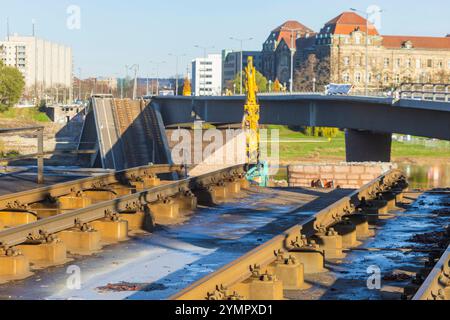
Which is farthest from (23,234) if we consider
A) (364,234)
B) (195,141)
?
(195,141)

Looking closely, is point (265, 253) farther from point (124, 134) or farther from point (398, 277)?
point (124, 134)

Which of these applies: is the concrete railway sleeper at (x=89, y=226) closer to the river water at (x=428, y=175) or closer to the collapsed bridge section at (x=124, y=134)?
the collapsed bridge section at (x=124, y=134)

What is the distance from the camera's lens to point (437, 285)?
11.0 metres

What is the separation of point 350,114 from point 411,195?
36.8 meters

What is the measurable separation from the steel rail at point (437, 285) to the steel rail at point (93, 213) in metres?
5.41

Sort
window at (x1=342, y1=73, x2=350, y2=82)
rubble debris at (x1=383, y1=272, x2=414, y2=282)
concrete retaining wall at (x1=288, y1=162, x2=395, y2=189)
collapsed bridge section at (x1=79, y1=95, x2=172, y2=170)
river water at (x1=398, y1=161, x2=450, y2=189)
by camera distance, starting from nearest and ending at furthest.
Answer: rubble debris at (x1=383, y1=272, x2=414, y2=282) → concrete retaining wall at (x1=288, y1=162, x2=395, y2=189) → collapsed bridge section at (x1=79, y1=95, x2=172, y2=170) → river water at (x1=398, y1=161, x2=450, y2=189) → window at (x1=342, y1=73, x2=350, y2=82)

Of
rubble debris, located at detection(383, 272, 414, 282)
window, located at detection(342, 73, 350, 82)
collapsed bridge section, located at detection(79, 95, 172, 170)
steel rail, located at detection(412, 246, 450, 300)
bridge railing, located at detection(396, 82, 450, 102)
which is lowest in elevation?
collapsed bridge section, located at detection(79, 95, 172, 170)

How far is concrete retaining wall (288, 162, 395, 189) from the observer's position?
39344 mm

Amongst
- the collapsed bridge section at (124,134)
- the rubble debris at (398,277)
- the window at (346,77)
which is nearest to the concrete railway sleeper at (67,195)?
the rubble debris at (398,277)

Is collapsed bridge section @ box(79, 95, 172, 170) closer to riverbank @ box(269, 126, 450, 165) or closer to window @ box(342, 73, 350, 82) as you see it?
riverbank @ box(269, 126, 450, 165)

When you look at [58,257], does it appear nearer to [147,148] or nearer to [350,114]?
[350,114]

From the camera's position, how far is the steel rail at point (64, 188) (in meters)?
18.6

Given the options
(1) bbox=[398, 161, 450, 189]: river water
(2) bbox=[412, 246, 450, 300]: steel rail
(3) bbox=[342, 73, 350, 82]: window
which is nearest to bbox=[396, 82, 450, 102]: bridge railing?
(1) bbox=[398, 161, 450, 189]: river water

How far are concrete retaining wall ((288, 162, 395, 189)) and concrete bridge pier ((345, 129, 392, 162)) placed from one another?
2467 cm
